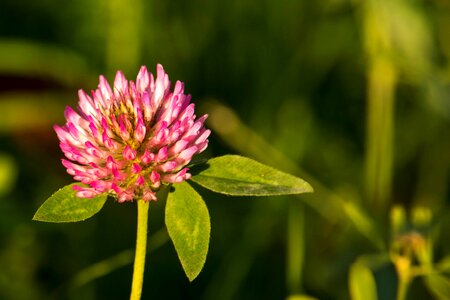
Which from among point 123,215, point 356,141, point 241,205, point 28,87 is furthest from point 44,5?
point 356,141

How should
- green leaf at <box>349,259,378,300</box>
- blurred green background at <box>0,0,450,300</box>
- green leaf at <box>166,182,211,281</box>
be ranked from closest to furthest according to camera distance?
1. green leaf at <box>166,182,211,281</box>
2. green leaf at <box>349,259,378,300</box>
3. blurred green background at <box>0,0,450,300</box>

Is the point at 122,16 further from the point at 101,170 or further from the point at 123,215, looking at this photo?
the point at 101,170

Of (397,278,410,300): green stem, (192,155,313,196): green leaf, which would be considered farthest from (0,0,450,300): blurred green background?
(192,155,313,196): green leaf

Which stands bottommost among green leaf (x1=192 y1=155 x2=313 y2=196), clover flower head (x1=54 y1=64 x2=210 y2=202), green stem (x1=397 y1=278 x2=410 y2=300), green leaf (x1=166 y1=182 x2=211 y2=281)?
green stem (x1=397 y1=278 x2=410 y2=300)

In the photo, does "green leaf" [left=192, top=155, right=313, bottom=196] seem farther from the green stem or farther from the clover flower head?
the green stem

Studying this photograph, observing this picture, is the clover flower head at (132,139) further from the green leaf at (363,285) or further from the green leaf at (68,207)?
the green leaf at (363,285)
